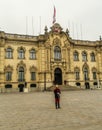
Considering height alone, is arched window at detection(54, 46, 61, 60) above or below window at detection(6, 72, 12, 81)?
above

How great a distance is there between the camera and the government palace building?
47375 mm

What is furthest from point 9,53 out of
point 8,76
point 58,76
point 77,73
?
point 77,73

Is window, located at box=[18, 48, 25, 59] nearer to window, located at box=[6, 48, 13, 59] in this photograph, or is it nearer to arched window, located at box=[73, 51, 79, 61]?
window, located at box=[6, 48, 13, 59]

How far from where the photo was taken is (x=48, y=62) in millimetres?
50812

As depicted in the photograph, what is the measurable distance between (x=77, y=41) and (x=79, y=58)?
15.3 feet

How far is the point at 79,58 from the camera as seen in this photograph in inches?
2175

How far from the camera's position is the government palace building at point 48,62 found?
47.4m

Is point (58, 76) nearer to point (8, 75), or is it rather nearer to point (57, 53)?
point (57, 53)

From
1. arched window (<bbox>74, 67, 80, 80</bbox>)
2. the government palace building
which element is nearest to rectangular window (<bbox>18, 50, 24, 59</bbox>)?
the government palace building

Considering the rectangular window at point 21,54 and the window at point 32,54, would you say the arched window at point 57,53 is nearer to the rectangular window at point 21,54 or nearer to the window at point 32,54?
the window at point 32,54

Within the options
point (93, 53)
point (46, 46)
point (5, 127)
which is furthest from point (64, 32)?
point (5, 127)

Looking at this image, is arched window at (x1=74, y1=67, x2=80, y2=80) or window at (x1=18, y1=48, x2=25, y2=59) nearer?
window at (x1=18, y1=48, x2=25, y2=59)

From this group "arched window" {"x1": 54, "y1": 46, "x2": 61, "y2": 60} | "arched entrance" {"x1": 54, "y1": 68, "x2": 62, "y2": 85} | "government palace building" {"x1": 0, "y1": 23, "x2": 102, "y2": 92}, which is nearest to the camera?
"government palace building" {"x1": 0, "y1": 23, "x2": 102, "y2": 92}

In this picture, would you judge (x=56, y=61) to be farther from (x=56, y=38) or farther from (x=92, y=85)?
(x=92, y=85)
